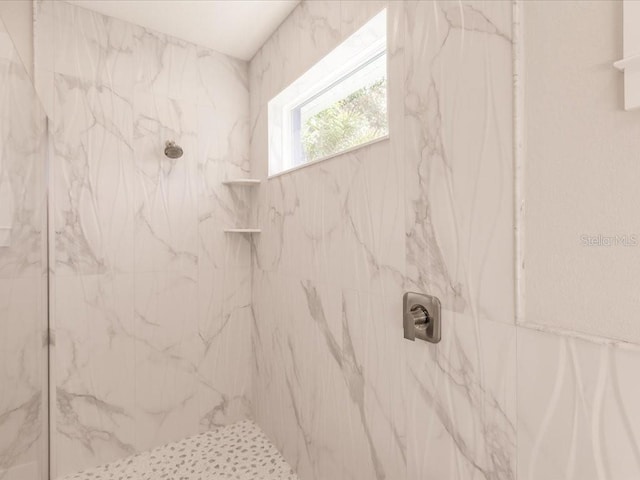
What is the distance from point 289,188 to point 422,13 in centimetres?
93

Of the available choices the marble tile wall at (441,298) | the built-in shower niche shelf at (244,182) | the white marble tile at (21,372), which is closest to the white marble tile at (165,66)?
Answer: the built-in shower niche shelf at (244,182)

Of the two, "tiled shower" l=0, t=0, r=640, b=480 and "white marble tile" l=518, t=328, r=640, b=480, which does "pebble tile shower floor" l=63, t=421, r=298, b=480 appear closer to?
"tiled shower" l=0, t=0, r=640, b=480

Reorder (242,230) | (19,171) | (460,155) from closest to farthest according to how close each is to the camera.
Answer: (460,155)
(19,171)
(242,230)

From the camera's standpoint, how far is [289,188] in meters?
1.74

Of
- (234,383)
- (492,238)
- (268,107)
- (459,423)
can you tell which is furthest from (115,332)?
(492,238)

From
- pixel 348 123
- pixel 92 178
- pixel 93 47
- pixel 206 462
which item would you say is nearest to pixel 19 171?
pixel 92 178

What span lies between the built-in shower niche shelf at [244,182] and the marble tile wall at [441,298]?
0.45 m

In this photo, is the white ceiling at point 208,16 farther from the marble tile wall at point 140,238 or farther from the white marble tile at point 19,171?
the white marble tile at point 19,171

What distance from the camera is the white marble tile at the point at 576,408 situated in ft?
2.03

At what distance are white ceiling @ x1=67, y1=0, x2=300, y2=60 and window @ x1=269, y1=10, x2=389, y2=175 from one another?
1.19ft

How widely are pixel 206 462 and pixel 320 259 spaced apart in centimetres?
124

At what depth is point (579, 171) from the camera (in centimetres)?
68

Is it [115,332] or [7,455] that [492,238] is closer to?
[7,455]

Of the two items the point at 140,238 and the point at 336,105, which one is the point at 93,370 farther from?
the point at 336,105
